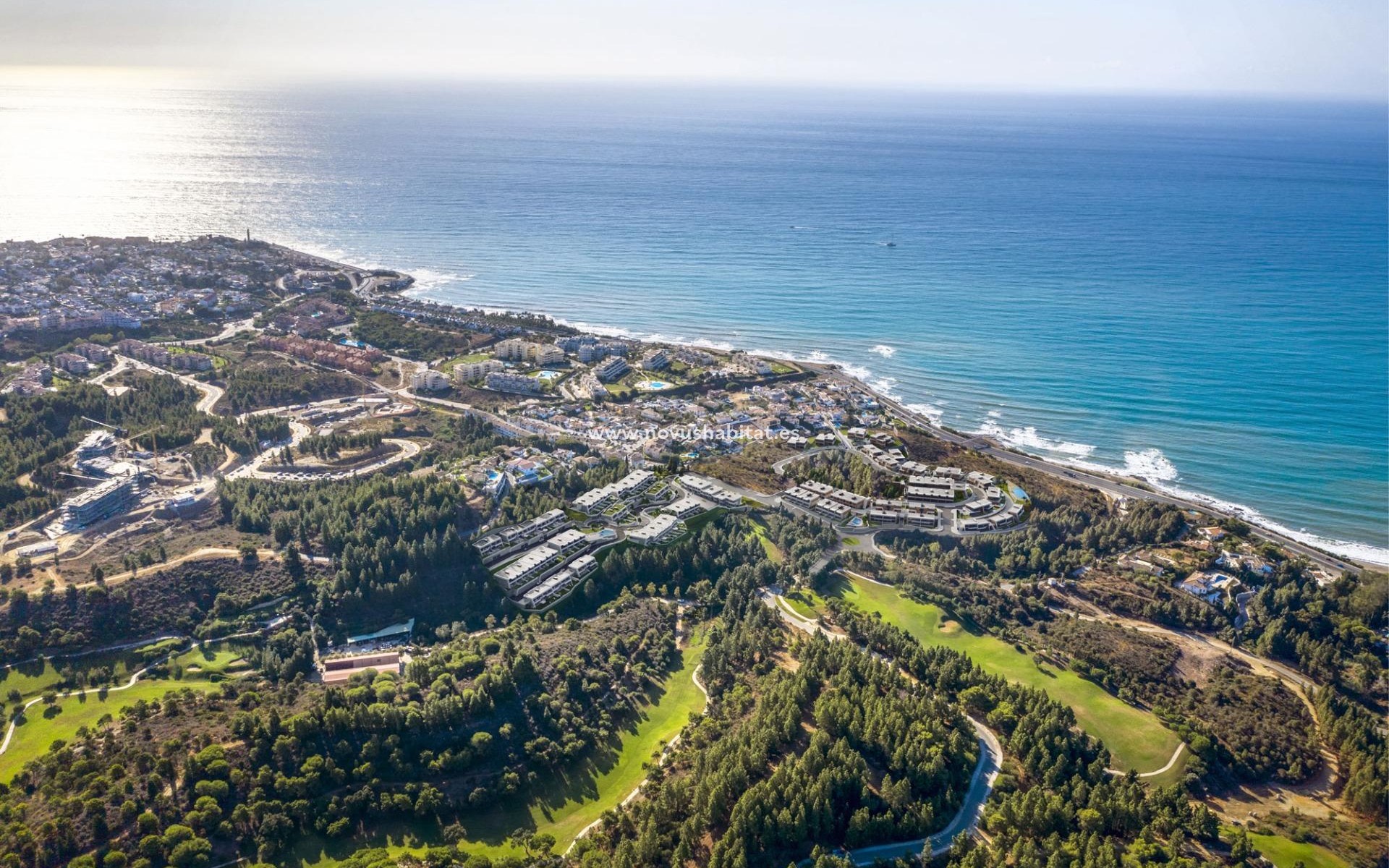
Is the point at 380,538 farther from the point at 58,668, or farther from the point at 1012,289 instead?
the point at 1012,289

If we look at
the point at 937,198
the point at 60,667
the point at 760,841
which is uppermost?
the point at 937,198

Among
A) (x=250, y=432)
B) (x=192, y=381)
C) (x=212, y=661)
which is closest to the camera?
(x=212, y=661)

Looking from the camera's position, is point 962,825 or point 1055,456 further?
point 1055,456

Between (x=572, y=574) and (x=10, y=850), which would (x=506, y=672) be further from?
(x=10, y=850)

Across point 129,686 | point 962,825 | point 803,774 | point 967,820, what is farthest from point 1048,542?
point 129,686

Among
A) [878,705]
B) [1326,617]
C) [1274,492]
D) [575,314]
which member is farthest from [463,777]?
[575,314]

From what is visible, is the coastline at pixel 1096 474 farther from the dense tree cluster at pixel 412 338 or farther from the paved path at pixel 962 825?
the paved path at pixel 962 825
